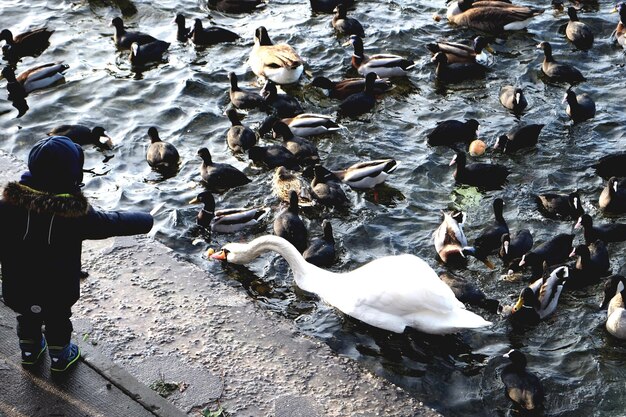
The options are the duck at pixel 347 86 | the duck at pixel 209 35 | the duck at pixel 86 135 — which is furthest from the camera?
the duck at pixel 209 35

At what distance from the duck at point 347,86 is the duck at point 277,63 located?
410 mm

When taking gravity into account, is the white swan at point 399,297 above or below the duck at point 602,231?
above

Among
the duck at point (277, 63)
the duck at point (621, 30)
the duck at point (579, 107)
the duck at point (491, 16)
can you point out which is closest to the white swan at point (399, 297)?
the duck at point (579, 107)

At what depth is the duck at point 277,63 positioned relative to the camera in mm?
13745

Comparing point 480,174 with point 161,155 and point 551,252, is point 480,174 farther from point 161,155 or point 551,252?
point 161,155

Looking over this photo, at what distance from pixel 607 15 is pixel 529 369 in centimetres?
929

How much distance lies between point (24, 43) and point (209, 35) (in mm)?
3018

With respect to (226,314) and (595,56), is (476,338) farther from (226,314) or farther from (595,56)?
(595,56)

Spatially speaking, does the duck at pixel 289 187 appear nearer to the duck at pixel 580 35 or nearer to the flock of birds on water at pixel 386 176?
the flock of birds on water at pixel 386 176

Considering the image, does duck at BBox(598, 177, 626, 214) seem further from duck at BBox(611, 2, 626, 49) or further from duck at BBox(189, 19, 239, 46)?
duck at BBox(189, 19, 239, 46)

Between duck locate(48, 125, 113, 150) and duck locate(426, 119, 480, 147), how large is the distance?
4.30 meters

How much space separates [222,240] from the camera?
10352mm

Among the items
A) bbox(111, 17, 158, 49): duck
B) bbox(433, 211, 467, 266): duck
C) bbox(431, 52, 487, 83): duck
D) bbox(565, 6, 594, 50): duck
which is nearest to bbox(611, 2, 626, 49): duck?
bbox(565, 6, 594, 50): duck

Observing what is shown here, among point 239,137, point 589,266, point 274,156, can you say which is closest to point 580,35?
point 274,156
